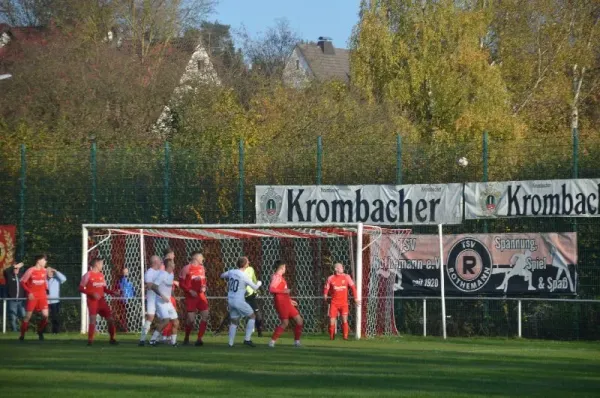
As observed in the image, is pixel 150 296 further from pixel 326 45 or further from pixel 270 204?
pixel 326 45

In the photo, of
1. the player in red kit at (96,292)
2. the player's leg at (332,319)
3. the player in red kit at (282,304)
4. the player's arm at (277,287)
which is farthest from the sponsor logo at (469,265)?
the player in red kit at (96,292)

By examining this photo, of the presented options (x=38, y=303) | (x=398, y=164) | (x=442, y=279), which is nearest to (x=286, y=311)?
(x=442, y=279)

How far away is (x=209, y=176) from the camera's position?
29219mm

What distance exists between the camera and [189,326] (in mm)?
22547

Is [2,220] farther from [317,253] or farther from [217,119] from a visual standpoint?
[217,119]

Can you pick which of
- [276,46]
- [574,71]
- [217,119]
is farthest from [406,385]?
[276,46]

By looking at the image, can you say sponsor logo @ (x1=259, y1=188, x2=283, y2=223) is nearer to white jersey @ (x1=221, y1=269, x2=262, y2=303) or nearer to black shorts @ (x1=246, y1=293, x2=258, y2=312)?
black shorts @ (x1=246, y1=293, x2=258, y2=312)

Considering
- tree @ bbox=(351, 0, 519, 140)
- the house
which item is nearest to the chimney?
the house

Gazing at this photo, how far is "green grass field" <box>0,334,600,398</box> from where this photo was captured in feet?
44.4

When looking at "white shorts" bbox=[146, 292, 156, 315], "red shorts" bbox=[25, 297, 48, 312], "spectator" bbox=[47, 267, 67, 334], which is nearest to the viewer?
"white shorts" bbox=[146, 292, 156, 315]

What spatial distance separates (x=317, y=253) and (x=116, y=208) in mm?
5189

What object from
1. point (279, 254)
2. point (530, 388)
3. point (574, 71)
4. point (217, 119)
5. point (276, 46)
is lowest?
point (530, 388)

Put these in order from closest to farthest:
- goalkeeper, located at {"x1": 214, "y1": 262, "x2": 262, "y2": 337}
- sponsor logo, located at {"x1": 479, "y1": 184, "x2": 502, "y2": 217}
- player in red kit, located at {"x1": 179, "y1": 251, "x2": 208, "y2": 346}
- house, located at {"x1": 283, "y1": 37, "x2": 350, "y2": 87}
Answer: player in red kit, located at {"x1": 179, "y1": 251, "x2": 208, "y2": 346} → goalkeeper, located at {"x1": 214, "y1": 262, "x2": 262, "y2": 337} → sponsor logo, located at {"x1": 479, "y1": 184, "x2": 502, "y2": 217} → house, located at {"x1": 283, "y1": 37, "x2": 350, "y2": 87}

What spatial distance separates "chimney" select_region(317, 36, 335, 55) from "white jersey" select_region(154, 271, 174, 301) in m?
79.3
